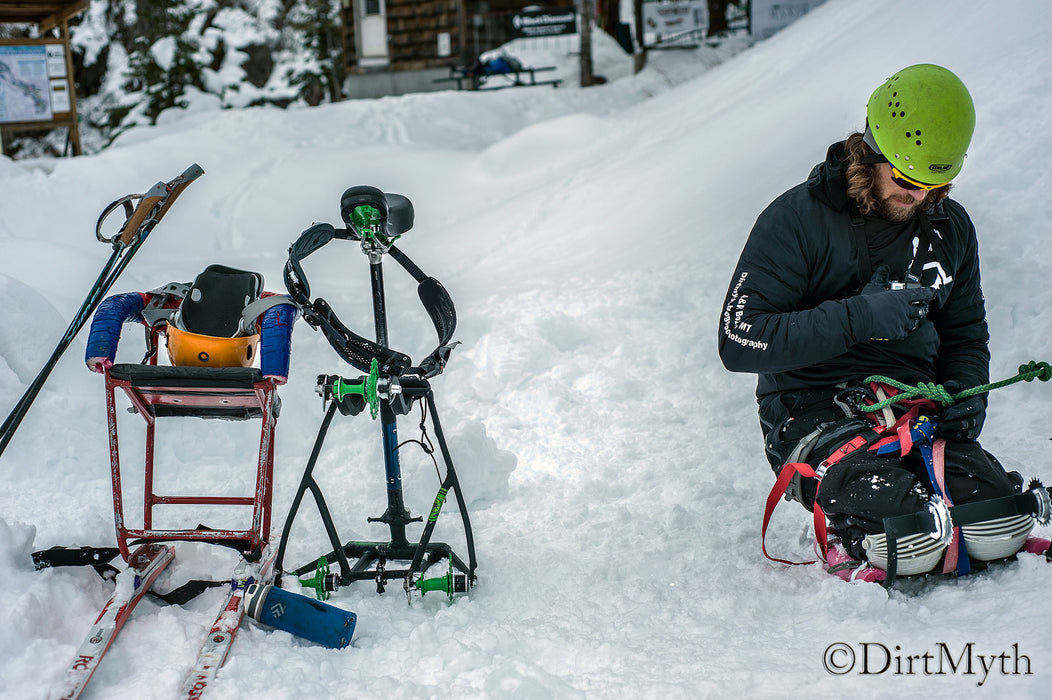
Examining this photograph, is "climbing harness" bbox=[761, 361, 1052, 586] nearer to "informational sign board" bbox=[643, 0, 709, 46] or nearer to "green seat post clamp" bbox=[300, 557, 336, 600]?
"green seat post clamp" bbox=[300, 557, 336, 600]

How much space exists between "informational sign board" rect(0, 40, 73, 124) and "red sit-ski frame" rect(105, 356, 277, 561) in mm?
9786

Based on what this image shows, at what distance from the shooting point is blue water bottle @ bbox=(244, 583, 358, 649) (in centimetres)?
265

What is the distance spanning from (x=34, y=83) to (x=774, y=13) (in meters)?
12.3

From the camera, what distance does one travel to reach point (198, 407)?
3033 millimetres

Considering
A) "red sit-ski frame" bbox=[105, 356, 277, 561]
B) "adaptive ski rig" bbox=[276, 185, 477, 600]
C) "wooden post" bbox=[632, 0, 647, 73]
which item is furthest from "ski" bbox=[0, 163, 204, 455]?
"wooden post" bbox=[632, 0, 647, 73]

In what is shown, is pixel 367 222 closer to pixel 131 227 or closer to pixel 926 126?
pixel 131 227

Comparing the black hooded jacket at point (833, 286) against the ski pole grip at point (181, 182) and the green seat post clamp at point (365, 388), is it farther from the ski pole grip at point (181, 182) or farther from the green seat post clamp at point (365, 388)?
the ski pole grip at point (181, 182)

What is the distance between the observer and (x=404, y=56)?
68.2ft

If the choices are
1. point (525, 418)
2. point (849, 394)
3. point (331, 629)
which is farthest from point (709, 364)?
point (331, 629)

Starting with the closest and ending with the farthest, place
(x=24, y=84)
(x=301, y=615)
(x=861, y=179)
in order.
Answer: (x=301, y=615), (x=861, y=179), (x=24, y=84)

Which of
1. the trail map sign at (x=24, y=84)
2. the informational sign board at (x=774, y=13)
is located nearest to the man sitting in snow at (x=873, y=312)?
the trail map sign at (x=24, y=84)

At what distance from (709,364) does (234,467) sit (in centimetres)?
266

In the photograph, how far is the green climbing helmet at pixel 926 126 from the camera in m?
2.64


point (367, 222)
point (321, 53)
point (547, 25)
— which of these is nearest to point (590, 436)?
point (367, 222)
